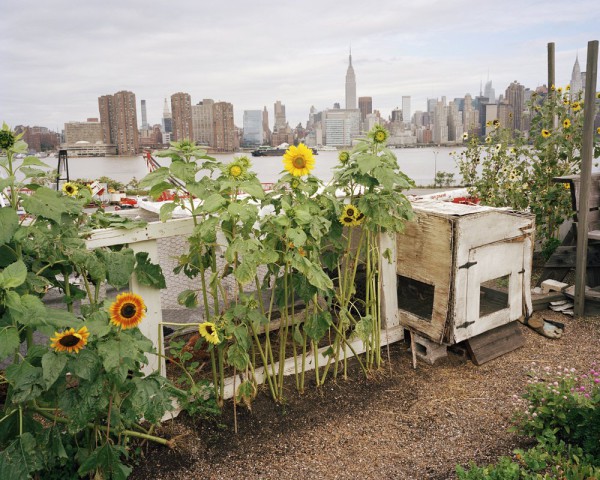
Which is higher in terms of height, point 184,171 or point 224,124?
point 224,124

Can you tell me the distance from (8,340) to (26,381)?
7.4 inches

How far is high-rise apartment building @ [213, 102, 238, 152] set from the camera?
30.6 feet

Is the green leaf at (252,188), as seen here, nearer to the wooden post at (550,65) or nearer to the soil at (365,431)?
the soil at (365,431)

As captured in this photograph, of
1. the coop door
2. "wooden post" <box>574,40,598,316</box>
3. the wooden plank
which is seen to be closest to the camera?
the coop door

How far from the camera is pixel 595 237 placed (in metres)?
5.00

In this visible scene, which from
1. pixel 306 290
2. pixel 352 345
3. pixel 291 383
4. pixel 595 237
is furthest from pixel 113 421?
pixel 595 237

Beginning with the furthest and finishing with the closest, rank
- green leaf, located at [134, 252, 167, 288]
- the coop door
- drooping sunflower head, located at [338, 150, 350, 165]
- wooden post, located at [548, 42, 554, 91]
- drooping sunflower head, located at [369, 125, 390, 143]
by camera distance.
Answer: wooden post, located at [548, 42, 554, 91]
the coop door
drooping sunflower head, located at [338, 150, 350, 165]
drooping sunflower head, located at [369, 125, 390, 143]
green leaf, located at [134, 252, 167, 288]

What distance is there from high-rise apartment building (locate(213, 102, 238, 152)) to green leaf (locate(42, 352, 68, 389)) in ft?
22.9

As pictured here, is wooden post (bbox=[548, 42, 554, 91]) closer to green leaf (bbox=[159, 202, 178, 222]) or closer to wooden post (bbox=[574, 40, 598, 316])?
wooden post (bbox=[574, 40, 598, 316])

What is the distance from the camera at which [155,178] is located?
110 inches

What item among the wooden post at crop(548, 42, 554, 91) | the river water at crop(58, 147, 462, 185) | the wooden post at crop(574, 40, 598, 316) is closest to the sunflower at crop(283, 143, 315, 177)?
the river water at crop(58, 147, 462, 185)

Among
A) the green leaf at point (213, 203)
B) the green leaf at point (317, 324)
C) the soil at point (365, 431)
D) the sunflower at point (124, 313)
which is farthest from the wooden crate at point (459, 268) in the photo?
the sunflower at point (124, 313)

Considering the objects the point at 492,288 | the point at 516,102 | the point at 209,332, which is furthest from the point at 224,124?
the point at 209,332

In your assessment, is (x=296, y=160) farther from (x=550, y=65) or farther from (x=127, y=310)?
(x=550, y=65)
